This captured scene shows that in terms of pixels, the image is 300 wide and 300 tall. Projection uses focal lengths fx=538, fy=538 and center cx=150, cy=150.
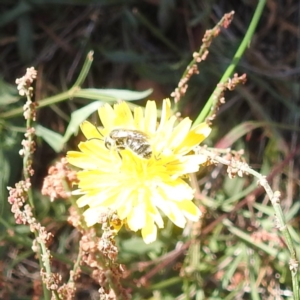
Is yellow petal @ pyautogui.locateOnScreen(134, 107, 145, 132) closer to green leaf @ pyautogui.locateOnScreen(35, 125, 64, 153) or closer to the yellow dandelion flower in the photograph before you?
the yellow dandelion flower

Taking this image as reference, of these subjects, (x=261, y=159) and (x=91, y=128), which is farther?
(x=261, y=159)

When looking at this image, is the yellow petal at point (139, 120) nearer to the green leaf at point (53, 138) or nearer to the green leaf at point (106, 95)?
the green leaf at point (106, 95)

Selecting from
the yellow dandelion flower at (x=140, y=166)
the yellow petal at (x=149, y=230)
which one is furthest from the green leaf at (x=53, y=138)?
the yellow petal at (x=149, y=230)

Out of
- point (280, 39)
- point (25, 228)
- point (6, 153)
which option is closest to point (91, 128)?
point (6, 153)

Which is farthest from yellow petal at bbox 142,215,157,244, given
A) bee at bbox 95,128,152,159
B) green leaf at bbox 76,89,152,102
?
green leaf at bbox 76,89,152,102

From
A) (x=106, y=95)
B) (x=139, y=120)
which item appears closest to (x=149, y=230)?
(x=139, y=120)

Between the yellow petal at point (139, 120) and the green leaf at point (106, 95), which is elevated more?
the green leaf at point (106, 95)

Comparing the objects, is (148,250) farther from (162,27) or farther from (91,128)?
(162,27)
